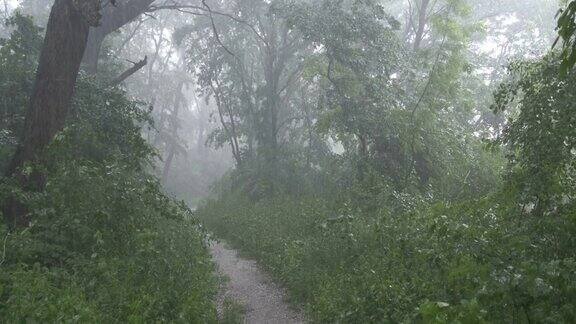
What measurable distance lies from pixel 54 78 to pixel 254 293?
5.25 meters

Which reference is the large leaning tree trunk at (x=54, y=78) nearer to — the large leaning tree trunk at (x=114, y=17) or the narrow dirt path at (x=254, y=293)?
the narrow dirt path at (x=254, y=293)

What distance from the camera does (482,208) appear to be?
8.50 meters

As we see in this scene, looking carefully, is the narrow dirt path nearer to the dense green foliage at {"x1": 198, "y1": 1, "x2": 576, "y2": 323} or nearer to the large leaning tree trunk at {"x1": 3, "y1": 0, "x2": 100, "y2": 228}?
the dense green foliage at {"x1": 198, "y1": 1, "x2": 576, "y2": 323}

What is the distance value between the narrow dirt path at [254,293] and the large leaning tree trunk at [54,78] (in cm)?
403

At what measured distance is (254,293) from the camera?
9.35m

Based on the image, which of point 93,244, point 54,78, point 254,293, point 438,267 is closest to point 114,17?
point 54,78

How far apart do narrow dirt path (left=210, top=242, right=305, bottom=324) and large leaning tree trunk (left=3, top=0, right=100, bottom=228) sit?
13.2 feet

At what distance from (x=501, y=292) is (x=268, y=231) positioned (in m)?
8.96

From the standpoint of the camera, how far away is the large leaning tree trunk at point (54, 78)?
27.8ft

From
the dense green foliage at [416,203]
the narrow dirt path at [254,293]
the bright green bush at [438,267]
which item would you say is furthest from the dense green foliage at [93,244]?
the dense green foliage at [416,203]

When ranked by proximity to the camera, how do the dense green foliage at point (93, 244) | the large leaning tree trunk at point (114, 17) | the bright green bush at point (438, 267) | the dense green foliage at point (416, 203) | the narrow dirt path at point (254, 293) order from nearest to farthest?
the bright green bush at point (438, 267)
the dense green foliage at point (93, 244)
the dense green foliage at point (416, 203)
the narrow dirt path at point (254, 293)
the large leaning tree trunk at point (114, 17)

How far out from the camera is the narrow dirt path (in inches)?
315

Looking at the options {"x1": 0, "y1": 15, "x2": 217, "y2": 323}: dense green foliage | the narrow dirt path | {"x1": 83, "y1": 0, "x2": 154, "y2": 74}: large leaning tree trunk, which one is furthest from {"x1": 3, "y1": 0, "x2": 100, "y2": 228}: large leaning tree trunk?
{"x1": 83, "y1": 0, "x2": 154, "y2": 74}: large leaning tree trunk

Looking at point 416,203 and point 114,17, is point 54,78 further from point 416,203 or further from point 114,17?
point 416,203
